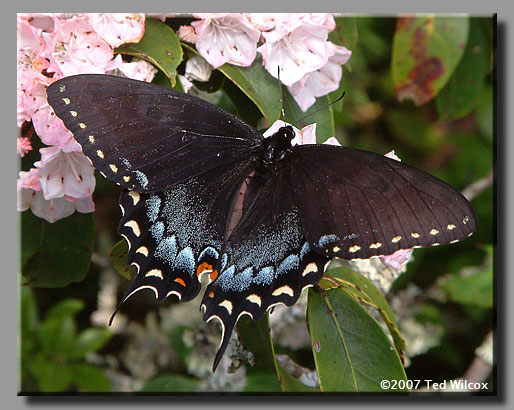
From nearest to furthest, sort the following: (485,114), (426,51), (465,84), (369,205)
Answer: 1. (369,205)
2. (426,51)
3. (465,84)
4. (485,114)

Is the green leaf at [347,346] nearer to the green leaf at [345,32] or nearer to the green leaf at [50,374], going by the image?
the green leaf at [345,32]

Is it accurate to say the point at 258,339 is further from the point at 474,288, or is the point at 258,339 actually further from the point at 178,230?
the point at 474,288

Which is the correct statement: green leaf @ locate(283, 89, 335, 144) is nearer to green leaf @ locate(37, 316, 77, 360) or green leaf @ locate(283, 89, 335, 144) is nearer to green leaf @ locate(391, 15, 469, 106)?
green leaf @ locate(391, 15, 469, 106)

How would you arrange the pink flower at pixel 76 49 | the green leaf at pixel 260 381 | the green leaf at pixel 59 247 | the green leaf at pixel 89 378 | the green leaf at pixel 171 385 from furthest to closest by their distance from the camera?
the green leaf at pixel 89 378
the green leaf at pixel 171 385
the green leaf at pixel 260 381
the green leaf at pixel 59 247
the pink flower at pixel 76 49

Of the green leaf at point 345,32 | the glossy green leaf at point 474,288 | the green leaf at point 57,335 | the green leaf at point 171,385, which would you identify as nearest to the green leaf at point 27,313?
the green leaf at point 57,335

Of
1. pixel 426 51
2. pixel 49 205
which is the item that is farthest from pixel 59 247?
pixel 426 51

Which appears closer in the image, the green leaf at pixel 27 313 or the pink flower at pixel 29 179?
the pink flower at pixel 29 179

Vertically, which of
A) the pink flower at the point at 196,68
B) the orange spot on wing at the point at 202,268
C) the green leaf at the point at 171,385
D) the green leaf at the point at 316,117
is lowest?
the green leaf at the point at 171,385

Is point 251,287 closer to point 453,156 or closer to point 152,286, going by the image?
point 152,286
